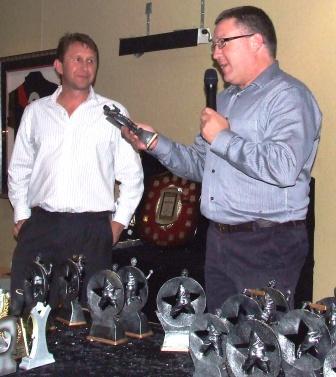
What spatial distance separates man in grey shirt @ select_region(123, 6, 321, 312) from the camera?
185 centimetres

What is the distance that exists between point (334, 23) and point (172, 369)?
1963mm

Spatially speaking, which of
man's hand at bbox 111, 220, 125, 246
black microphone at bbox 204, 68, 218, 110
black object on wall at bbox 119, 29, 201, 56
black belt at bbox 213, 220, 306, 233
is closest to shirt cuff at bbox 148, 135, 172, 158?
black microphone at bbox 204, 68, 218, 110

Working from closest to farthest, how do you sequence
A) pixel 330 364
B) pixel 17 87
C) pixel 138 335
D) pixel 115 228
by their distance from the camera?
pixel 330 364 < pixel 138 335 < pixel 115 228 < pixel 17 87

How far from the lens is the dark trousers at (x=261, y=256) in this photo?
188cm

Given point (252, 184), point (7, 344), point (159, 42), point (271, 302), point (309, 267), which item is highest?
point (159, 42)

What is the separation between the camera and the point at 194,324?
1386 millimetres

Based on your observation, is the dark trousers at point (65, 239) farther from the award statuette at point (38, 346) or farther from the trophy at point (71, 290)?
the award statuette at point (38, 346)

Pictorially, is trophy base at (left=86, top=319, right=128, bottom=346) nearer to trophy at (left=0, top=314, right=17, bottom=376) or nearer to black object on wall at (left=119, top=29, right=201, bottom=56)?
trophy at (left=0, top=314, right=17, bottom=376)

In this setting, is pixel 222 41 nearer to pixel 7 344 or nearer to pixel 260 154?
pixel 260 154

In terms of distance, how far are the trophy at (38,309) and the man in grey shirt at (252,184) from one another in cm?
46

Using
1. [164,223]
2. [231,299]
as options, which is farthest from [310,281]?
[231,299]

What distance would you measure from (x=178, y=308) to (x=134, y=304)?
150 millimetres

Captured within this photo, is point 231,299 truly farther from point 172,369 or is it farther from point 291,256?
point 291,256

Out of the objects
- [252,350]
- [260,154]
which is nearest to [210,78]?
[260,154]
